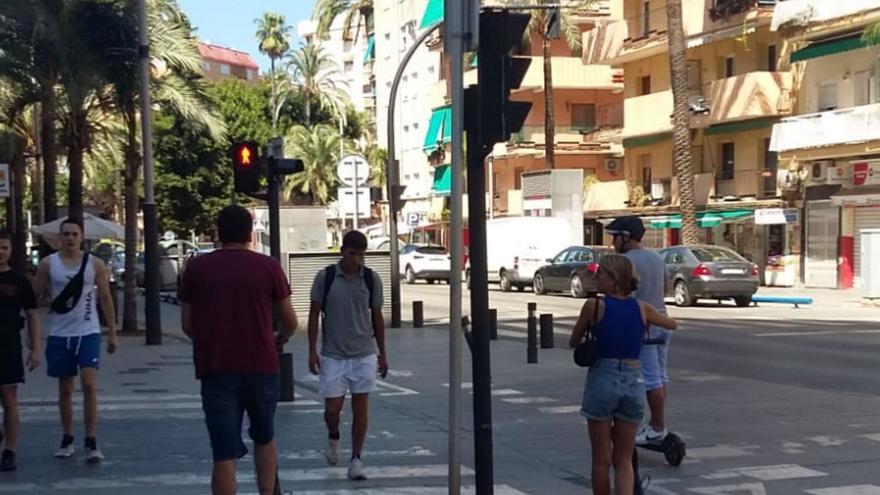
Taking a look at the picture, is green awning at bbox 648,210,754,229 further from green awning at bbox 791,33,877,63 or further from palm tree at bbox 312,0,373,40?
palm tree at bbox 312,0,373,40

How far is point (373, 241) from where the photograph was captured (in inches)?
2400

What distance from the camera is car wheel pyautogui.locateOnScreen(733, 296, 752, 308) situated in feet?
96.9

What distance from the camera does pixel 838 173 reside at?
36281mm

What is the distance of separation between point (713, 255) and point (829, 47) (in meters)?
9.58

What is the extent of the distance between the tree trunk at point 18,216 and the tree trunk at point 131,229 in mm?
9115

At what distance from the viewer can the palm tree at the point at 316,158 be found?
73.7 metres

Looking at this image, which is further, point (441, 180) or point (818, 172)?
point (441, 180)

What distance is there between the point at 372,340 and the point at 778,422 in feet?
14.8

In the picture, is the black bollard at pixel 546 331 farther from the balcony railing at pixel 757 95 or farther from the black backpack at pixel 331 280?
the balcony railing at pixel 757 95

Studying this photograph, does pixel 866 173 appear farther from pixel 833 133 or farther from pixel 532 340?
pixel 532 340

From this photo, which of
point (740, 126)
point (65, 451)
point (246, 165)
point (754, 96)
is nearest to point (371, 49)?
point (740, 126)

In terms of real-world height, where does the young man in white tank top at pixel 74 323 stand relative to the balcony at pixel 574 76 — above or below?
below

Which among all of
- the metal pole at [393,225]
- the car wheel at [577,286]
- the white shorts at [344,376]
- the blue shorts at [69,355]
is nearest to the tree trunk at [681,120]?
the car wheel at [577,286]

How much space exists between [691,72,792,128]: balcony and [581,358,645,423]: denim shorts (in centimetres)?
3358
